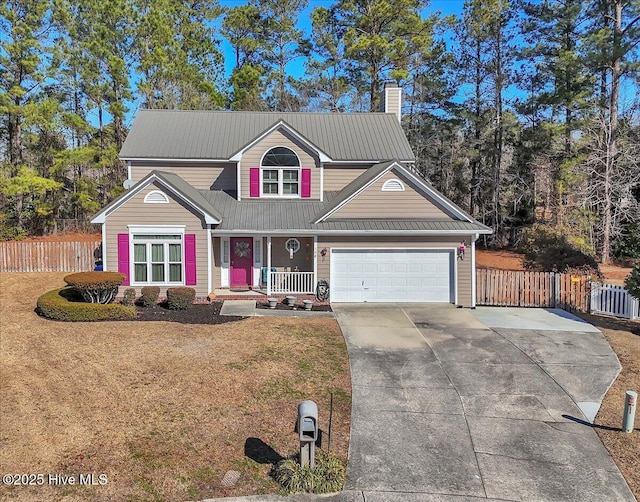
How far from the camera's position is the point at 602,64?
24359 millimetres

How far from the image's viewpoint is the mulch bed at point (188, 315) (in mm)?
13406

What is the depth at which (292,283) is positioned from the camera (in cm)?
1620

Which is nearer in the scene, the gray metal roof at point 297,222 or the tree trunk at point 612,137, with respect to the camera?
the gray metal roof at point 297,222

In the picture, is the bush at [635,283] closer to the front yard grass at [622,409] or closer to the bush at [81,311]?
the front yard grass at [622,409]

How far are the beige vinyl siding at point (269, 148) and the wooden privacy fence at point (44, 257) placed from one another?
877 cm

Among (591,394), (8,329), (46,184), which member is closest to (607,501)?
(591,394)

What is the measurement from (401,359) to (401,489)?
15.2ft

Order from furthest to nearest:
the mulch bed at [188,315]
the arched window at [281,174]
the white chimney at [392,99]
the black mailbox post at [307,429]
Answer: the white chimney at [392,99] < the arched window at [281,174] < the mulch bed at [188,315] < the black mailbox post at [307,429]

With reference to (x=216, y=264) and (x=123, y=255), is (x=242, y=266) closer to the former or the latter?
(x=216, y=264)

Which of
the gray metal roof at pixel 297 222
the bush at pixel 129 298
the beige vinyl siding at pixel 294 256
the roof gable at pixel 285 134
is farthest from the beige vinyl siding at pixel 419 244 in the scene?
the bush at pixel 129 298

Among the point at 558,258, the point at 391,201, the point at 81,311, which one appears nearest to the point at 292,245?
the point at 391,201

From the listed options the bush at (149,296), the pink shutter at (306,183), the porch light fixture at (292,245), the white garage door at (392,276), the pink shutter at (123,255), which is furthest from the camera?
the pink shutter at (306,183)

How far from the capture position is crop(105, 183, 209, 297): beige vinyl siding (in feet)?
50.5

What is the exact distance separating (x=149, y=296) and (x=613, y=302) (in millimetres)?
15411
